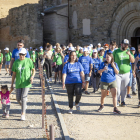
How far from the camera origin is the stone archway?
1870 cm

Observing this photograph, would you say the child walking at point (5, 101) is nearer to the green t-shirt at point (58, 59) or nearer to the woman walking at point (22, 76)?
the woman walking at point (22, 76)

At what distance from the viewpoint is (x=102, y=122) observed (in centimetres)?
635

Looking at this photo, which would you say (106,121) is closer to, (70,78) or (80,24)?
(70,78)

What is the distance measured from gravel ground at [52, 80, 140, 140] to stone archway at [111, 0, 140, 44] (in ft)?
37.3

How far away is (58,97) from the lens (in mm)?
9758

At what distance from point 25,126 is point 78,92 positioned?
1.76 metres

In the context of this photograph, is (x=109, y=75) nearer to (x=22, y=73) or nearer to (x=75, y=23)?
(x=22, y=73)

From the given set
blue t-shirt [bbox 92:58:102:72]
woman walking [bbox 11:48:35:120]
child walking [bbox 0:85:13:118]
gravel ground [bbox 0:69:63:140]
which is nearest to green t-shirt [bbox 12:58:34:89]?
woman walking [bbox 11:48:35:120]

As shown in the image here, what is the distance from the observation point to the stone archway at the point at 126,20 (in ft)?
61.4

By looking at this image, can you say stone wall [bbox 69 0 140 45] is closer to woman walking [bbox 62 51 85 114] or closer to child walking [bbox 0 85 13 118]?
woman walking [bbox 62 51 85 114]

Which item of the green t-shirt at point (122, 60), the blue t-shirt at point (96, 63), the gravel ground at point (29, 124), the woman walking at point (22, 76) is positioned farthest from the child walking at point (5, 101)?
the blue t-shirt at point (96, 63)

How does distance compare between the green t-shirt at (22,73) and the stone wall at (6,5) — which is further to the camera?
the stone wall at (6,5)

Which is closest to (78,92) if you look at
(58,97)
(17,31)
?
(58,97)

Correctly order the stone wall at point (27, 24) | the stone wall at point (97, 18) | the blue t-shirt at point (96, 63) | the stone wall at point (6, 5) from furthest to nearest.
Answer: the stone wall at point (6, 5) → the stone wall at point (27, 24) → the stone wall at point (97, 18) → the blue t-shirt at point (96, 63)
